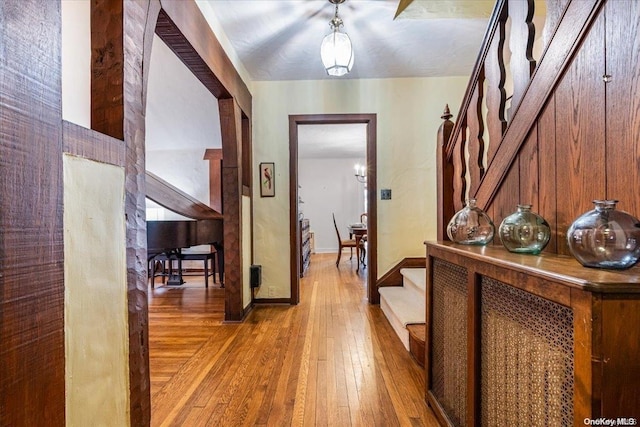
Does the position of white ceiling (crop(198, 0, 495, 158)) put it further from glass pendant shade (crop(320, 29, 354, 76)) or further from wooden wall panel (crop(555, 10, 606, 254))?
wooden wall panel (crop(555, 10, 606, 254))

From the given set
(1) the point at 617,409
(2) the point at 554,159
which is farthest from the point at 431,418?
(2) the point at 554,159

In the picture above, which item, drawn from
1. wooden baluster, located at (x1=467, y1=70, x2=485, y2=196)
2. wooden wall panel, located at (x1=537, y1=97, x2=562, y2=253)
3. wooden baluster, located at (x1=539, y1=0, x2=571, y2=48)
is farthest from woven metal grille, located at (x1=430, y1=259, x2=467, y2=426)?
wooden baluster, located at (x1=539, y1=0, x2=571, y2=48)

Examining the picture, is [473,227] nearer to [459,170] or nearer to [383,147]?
[459,170]

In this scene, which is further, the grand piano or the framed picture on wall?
the framed picture on wall

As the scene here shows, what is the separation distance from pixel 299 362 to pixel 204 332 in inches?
41.2

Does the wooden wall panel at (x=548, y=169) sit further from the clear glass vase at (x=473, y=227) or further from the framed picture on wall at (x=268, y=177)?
the framed picture on wall at (x=268, y=177)

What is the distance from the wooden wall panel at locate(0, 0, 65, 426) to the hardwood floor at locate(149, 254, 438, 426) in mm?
972

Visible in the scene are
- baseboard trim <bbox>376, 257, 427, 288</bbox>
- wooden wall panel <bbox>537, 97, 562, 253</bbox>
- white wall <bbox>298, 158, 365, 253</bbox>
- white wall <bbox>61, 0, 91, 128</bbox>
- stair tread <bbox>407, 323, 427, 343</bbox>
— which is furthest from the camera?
white wall <bbox>298, 158, 365, 253</bbox>

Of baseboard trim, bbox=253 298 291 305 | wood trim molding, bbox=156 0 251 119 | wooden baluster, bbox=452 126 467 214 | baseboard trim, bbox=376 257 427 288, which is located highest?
wood trim molding, bbox=156 0 251 119

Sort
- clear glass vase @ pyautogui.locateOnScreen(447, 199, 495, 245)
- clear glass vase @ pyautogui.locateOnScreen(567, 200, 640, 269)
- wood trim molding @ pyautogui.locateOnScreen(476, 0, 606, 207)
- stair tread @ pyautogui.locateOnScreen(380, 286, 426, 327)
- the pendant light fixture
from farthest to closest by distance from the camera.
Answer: stair tread @ pyautogui.locateOnScreen(380, 286, 426, 327)
the pendant light fixture
clear glass vase @ pyautogui.locateOnScreen(447, 199, 495, 245)
wood trim molding @ pyautogui.locateOnScreen(476, 0, 606, 207)
clear glass vase @ pyautogui.locateOnScreen(567, 200, 640, 269)

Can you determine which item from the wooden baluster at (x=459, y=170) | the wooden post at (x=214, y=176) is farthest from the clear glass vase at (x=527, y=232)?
the wooden post at (x=214, y=176)

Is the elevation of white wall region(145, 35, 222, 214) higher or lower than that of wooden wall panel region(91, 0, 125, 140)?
higher

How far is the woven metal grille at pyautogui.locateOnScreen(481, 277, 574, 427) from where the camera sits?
2.60ft

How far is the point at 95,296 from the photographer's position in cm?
108
